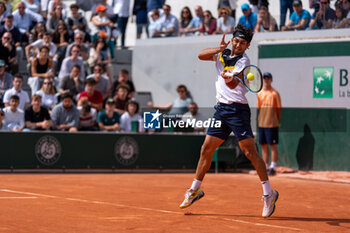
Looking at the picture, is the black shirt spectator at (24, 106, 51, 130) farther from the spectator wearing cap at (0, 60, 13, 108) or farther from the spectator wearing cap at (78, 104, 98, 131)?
the spectator wearing cap at (0, 60, 13, 108)

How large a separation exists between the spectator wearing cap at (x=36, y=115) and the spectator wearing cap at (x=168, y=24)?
17.6 feet

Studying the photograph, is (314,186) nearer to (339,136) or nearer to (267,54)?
(339,136)

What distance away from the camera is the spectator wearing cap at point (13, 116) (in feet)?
48.6

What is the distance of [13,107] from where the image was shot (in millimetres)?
14836

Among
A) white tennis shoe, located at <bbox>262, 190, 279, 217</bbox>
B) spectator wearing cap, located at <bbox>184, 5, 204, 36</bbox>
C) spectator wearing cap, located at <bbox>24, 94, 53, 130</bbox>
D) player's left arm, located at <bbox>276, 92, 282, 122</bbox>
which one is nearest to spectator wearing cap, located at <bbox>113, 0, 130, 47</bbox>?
spectator wearing cap, located at <bbox>184, 5, 204, 36</bbox>

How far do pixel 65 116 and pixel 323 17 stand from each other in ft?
20.5

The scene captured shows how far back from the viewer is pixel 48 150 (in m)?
14.5

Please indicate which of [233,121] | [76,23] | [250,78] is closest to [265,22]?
[76,23]

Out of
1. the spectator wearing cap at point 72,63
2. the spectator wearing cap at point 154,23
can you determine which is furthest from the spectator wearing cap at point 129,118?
the spectator wearing cap at point 154,23

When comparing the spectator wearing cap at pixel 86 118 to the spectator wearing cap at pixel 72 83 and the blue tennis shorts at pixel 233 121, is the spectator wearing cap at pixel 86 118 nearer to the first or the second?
the spectator wearing cap at pixel 72 83

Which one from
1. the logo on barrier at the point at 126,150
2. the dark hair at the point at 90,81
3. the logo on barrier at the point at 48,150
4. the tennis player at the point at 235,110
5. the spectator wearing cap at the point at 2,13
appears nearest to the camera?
the tennis player at the point at 235,110

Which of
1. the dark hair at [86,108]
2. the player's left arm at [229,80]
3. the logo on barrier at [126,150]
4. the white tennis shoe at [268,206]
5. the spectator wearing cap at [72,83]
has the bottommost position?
the logo on barrier at [126,150]

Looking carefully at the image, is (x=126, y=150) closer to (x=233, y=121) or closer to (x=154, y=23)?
(x=154, y=23)

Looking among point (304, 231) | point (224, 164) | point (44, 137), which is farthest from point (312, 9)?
point (304, 231)
